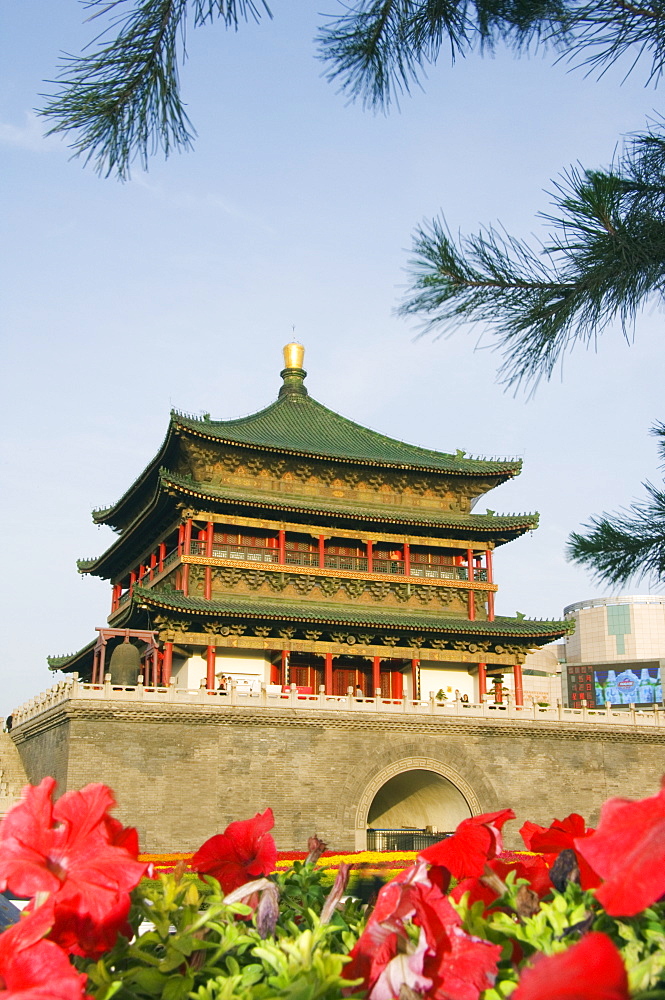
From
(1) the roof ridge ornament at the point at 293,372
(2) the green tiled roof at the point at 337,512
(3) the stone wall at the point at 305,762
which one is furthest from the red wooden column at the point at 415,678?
(1) the roof ridge ornament at the point at 293,372

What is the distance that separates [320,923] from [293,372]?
36298mm

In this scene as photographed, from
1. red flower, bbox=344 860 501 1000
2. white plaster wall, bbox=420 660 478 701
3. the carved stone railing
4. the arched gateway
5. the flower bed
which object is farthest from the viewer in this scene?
white plaster wall, bbox=420 660 478 701

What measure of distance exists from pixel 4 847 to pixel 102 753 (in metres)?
24.4

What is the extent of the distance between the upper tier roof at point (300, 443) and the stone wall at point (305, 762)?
891 cm

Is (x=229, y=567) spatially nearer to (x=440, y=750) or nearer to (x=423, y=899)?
(x=440, y=750)

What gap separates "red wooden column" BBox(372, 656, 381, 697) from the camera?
29.2 m

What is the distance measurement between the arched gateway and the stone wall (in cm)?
7

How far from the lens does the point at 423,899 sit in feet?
6.05

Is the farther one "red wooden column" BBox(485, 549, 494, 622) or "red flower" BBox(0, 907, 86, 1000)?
"red wooden column" BBox(485, 549, 494, 622)

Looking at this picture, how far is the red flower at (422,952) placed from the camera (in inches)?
68.2

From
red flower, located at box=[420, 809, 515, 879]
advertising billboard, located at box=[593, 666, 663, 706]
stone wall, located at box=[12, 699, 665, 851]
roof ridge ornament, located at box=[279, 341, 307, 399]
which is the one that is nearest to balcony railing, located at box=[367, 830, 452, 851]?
stone wall, located at box=[12, 699, 665, 851]

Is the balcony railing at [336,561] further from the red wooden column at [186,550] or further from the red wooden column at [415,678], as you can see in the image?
the red wooden column at [415,678]

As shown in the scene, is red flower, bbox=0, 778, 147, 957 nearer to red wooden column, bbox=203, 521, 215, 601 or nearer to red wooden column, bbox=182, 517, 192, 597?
red wooden column, bbox=203, 521, 215, 601

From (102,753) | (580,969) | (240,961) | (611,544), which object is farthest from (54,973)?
(102,753)
